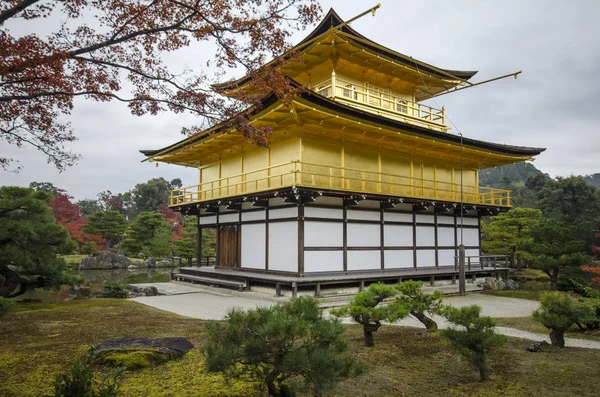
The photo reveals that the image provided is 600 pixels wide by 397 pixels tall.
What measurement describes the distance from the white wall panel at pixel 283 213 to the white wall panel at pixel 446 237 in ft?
27.8

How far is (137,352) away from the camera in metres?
5.64

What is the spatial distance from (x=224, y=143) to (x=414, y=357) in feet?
47.3

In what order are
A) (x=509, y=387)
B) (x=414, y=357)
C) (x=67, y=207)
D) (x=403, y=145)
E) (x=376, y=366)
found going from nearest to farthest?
(x=509, y=387) < (x=376, y=366) < (x=414, y=357) < (x=403, y=145) < (x=67, y=207)

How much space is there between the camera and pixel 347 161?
16625 millimetres

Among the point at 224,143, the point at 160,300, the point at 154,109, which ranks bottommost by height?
the point at 160,300

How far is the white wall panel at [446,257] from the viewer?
19.1 metres

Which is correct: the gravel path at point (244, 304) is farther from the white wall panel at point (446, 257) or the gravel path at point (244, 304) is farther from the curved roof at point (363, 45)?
the curved roof at point (363, 45)

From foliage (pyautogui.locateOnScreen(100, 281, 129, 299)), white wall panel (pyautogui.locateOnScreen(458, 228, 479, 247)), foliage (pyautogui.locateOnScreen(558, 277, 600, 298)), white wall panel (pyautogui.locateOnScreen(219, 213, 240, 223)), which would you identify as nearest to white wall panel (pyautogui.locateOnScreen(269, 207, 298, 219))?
white wall panel (pyautogui.locateOnScreen(219, 213, 240, 223))

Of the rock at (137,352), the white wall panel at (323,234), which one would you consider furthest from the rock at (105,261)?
the rock at (137,352)

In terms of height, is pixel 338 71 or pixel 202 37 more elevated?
pixel 338 71

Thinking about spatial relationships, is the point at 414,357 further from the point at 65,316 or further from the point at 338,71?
the point at 338,71

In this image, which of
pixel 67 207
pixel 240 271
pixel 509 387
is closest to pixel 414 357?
pixel 509 387

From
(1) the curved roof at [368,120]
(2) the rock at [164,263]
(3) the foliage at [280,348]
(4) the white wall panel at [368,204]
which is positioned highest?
(1) the curved roof at [368,120]

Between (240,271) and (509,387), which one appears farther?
(240,271)
